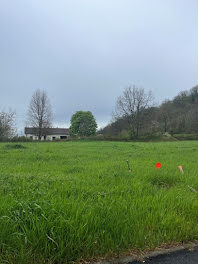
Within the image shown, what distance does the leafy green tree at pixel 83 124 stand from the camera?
4853 centimetres

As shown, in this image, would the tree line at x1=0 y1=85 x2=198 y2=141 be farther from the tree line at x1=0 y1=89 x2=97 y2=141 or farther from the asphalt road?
the asphalt road

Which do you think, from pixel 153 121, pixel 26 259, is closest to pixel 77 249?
pixel 26 259

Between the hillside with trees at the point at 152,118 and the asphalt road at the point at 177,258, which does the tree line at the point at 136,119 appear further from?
the asphalt road at the point at 177,258

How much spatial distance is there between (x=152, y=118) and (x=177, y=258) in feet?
142

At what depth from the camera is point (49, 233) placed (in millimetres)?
1614

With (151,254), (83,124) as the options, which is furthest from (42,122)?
(151,254)

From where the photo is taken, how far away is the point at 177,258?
1549 millimetres

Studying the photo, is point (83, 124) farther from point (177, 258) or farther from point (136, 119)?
point (177, 258)

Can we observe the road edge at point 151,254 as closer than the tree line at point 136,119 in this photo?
Yes

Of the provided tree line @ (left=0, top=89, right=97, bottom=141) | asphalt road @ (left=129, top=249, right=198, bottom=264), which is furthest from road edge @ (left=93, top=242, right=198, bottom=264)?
tree line @ (left=0, top=89, right=97, bottom=141)

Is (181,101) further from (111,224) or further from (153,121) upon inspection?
(111,224)

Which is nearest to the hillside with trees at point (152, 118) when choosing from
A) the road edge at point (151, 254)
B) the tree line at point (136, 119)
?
the tree line at point (136, 119)

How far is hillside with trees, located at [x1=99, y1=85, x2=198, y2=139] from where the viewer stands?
135 feet

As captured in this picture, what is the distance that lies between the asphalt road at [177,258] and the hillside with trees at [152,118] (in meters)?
A: 37.3
